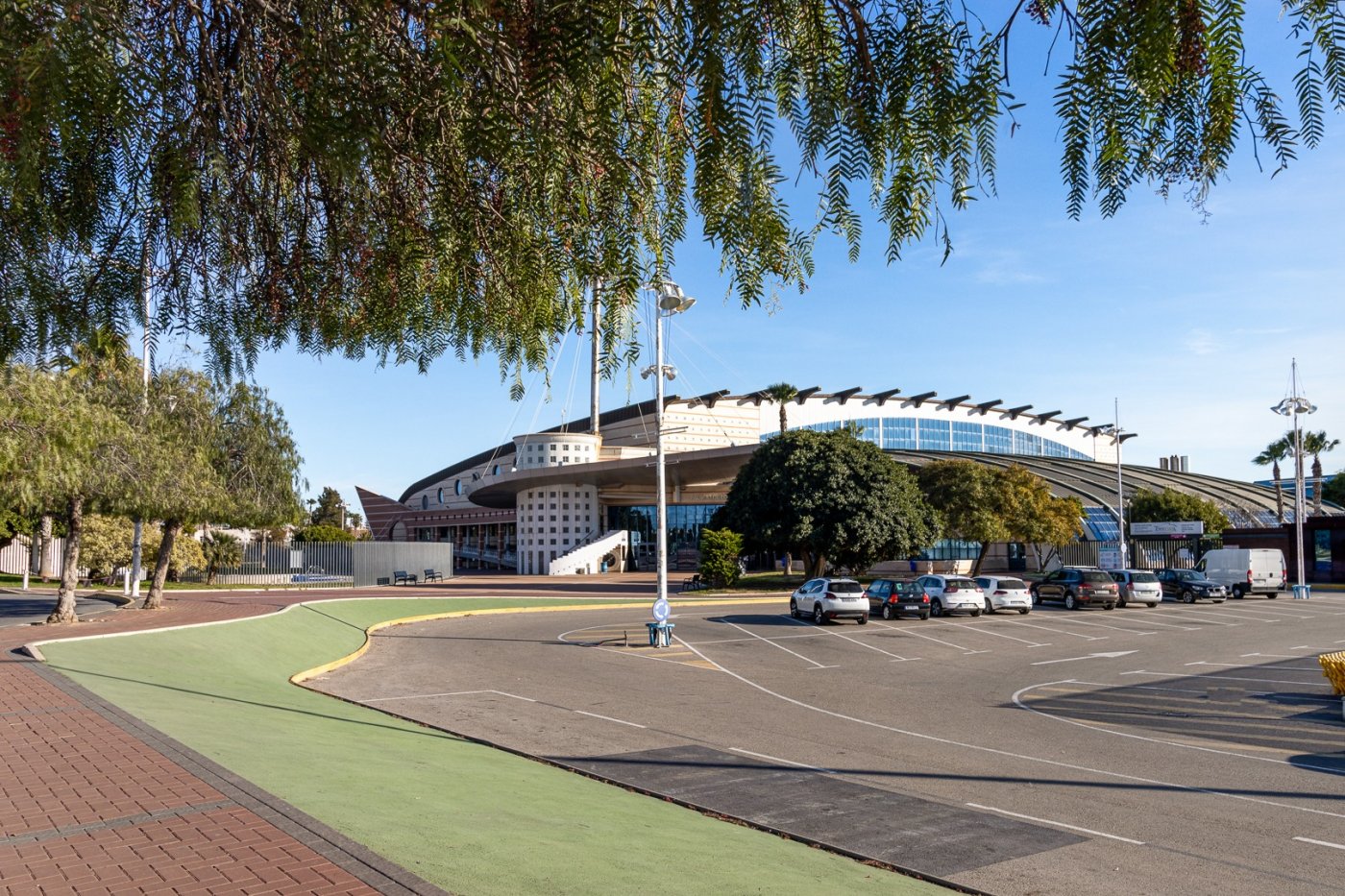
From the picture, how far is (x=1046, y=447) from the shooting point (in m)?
116

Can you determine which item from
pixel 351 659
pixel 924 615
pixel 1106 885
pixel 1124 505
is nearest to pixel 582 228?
pixel 1106 885

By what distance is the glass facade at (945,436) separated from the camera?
101250 mm

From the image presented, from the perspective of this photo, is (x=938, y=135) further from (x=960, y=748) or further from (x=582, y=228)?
(x=960, y=748)

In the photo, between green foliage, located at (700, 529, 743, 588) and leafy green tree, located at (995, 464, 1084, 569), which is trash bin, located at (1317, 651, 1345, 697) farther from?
leafy green tree, located at (995, 464, 1084, 569)

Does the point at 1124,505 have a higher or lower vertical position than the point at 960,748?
higher

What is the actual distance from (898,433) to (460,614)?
245ft

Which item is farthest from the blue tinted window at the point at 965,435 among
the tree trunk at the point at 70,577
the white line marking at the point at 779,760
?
the white line marking at the point at 779,760

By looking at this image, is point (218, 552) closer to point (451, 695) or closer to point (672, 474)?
point (672, 474)

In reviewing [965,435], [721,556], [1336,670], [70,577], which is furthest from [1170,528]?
[70,577]

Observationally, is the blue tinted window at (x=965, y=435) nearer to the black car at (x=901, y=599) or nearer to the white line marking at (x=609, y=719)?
the black car at (x=901, y=599)

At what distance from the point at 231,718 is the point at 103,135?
1020 cm

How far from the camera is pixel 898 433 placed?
103 m

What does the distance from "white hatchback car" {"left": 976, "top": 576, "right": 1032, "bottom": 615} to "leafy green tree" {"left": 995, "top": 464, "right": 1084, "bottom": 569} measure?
59.3ft

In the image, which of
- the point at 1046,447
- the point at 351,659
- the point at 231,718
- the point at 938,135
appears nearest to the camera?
the point at 938,135
